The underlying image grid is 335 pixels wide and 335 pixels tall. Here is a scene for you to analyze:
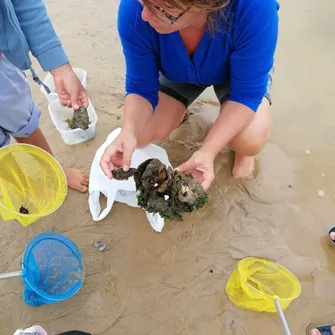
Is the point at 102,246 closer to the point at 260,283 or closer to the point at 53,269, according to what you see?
the point at 53,269

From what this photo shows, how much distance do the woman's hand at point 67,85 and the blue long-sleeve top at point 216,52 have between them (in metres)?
0.29

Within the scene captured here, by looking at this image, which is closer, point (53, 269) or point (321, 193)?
point (53, 269)

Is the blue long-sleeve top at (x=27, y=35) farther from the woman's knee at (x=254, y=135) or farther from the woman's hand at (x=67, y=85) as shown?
the woman's knee at (x=254, y=135)

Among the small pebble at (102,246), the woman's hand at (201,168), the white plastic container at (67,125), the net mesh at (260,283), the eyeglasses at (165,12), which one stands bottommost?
the small pebble at (102,246)

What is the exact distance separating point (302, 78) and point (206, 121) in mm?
903

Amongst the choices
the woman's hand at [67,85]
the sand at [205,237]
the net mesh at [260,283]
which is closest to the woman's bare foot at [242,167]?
the sand at [205,237]

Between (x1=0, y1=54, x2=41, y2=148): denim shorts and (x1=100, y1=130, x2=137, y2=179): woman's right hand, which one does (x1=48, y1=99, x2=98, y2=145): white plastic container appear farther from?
(x1=100, y1=130, x2=137, y2=179): woman's right hand

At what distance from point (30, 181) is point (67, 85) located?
554 mm

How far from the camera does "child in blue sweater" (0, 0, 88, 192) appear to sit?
1.70 metres

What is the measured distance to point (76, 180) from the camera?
2.39 metres

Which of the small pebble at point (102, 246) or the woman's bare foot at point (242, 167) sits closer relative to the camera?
the small pebble at point (102, 246)

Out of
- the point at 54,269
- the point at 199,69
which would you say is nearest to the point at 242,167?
the point at 199,69

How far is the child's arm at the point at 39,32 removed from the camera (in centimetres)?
177

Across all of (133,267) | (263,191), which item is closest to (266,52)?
(263,191)
